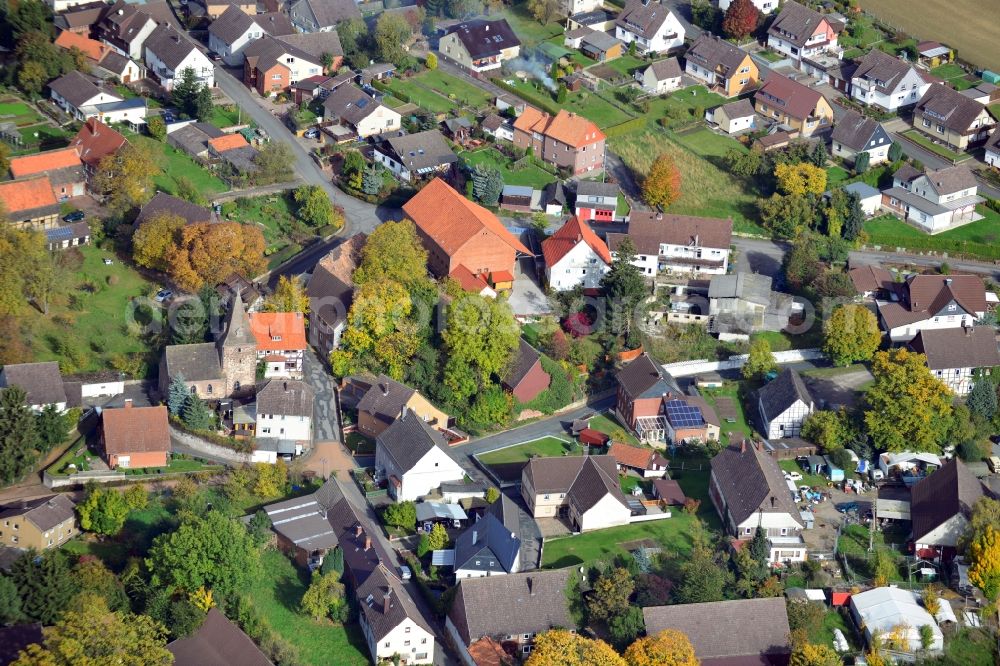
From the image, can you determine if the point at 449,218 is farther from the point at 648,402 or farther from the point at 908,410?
the point at 908,410

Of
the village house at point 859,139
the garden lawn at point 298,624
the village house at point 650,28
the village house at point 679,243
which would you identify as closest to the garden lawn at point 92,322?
the garden lawn at point 298,624

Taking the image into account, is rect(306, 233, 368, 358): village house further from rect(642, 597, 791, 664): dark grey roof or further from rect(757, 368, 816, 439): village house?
rect(642, 597, 791, 664): dark grey roof

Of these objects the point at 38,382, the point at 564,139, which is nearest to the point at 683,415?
the point at 564,139

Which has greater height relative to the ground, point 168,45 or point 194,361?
point 168,45

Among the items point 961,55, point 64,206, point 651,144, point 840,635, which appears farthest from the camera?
point 961,55

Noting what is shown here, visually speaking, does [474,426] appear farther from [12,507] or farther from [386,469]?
[12,507]

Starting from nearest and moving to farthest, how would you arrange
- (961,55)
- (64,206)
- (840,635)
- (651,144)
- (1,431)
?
(840,635)
(1,431)
(64,206)
(651,144)
(961,55)

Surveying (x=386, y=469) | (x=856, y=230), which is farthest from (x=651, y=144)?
(x=386, y=469)
